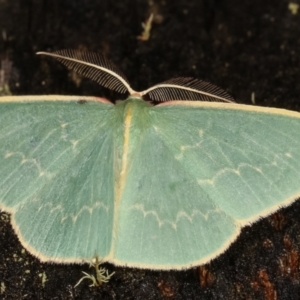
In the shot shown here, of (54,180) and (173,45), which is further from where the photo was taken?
(173,45)

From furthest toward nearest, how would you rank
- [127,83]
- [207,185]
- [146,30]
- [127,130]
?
[146,30]
[127,83]
[127,130]
[207,185]

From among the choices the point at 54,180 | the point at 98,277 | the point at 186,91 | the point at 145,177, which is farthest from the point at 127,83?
the point at 98,277

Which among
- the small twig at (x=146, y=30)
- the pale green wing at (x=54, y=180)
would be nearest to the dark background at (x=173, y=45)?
the small twig at (x=146, y=30)

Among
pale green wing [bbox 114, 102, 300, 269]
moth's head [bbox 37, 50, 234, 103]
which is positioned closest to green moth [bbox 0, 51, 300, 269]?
pale green wing [bbox 114, 102, 300, 269]

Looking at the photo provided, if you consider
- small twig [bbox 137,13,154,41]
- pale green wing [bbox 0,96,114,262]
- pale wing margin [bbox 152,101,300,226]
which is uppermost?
small twig [bbox 137,13,154,41]

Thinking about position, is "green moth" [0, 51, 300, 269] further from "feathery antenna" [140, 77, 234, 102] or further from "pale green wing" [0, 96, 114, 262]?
"feathery antenna" [140, 77, 234, 102]

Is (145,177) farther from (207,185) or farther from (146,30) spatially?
(146,30)

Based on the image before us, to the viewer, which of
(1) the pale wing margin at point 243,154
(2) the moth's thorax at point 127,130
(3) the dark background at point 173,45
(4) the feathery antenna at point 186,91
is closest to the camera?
(1) the pale wing margin at point 243,154

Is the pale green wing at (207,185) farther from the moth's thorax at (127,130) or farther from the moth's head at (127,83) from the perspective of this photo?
the moth's head at (127,83)
